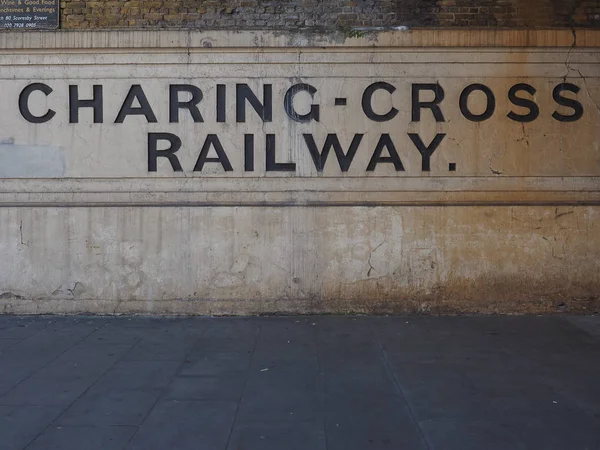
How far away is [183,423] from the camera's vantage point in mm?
4285

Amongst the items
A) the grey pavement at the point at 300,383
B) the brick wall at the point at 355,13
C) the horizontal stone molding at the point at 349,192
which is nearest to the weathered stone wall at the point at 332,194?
the horizontal stone molding at the point at 349,192

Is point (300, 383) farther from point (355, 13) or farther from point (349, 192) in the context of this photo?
point (355, 13)

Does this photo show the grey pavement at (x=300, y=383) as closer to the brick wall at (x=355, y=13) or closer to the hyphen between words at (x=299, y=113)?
the hyphen between words at (x=299, y=113)

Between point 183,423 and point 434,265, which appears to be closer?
point 183,423

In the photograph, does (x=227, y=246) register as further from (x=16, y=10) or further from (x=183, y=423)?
(x=16, y=10)

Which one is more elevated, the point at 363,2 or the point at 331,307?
the point at 363,2

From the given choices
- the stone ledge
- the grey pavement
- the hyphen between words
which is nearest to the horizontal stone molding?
the hyphen between words

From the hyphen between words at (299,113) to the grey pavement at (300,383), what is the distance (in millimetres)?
2081

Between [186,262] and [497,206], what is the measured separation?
4131 mm

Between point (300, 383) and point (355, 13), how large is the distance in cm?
486

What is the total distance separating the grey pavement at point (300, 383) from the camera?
4090 millimetres

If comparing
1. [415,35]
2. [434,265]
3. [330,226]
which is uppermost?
[415,35]

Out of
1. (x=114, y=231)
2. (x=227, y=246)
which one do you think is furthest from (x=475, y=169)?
(x=114, y=231)

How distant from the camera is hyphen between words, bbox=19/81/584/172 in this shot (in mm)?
7547
